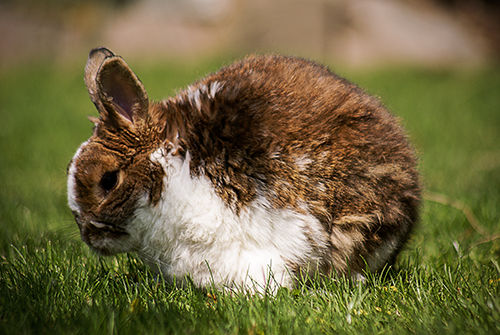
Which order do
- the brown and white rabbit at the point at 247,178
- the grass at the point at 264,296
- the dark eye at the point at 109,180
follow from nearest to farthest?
the grass at the point at 264,296, the brown and white rabbit at the point at 247,178, the dark eye at the point at 109,180

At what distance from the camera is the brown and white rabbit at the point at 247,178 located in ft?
5.70

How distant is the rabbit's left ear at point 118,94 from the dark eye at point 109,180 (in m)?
0.20

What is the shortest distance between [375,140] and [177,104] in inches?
32.6

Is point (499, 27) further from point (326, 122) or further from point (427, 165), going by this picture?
point (326, 122)

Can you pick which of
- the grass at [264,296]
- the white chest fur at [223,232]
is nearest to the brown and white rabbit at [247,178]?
the white chest fur at [223,232]

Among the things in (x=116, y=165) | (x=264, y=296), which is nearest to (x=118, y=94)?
(x=116, y=165)

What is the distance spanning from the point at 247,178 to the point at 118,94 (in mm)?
656

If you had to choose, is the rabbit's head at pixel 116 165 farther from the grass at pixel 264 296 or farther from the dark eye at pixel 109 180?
the grass at pixel 264 296

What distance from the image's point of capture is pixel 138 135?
1.84 metres

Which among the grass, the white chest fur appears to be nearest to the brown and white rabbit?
the white chest fur

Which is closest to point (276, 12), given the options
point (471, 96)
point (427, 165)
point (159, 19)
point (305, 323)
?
point (159, 19)

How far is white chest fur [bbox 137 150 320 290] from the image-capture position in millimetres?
1740

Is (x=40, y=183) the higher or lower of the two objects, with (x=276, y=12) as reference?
lower

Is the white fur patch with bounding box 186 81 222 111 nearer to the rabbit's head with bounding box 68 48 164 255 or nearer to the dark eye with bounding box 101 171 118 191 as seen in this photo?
the rabbit's head with bounding box 68 48 164 255
